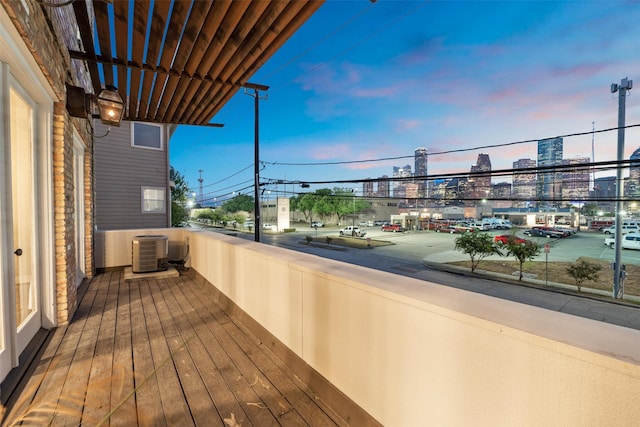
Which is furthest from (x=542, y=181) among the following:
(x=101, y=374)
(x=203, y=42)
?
(x=101, y=374)

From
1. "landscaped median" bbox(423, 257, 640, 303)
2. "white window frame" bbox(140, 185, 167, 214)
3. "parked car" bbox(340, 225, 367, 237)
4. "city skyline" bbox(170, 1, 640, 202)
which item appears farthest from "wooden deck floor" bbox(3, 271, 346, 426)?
"parked car" bbox(340, 225, 367, 237)

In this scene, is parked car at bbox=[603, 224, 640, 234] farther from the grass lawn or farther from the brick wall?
the brick wall

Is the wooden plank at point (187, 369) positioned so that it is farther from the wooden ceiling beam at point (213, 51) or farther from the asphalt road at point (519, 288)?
the asphalt road at point (519, 288)

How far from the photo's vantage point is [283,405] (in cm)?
183

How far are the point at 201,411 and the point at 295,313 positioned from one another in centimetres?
85

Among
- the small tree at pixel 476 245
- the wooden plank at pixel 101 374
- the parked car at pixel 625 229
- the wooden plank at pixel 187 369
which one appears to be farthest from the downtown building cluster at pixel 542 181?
the parked car at pixel 625 229

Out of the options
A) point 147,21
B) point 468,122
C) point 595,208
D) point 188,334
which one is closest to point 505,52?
point 468,122

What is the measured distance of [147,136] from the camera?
1061 centimetres

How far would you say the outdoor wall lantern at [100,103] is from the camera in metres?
3.19

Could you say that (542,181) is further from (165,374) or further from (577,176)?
(165,374)

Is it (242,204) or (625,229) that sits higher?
(242,204)

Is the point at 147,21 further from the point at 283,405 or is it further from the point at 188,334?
the point at 283,405

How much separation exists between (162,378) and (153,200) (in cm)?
1023

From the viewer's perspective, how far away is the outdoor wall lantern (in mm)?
3191
